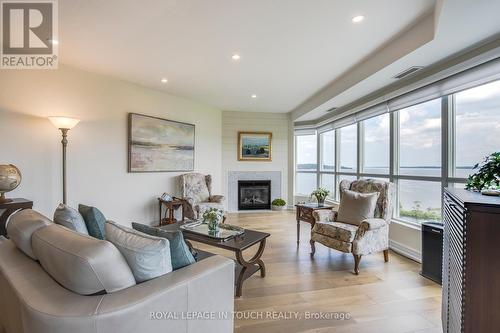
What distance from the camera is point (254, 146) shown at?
21.4 ft

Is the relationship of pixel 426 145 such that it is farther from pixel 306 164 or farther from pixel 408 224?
pixel 306 164

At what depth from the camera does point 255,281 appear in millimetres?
2682

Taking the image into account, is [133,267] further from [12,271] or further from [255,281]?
[255,281]

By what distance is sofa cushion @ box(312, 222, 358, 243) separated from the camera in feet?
9.55

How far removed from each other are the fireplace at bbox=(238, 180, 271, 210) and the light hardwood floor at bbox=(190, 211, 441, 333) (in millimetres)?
2990

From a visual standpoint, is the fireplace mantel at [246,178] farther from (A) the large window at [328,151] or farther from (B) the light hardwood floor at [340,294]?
(B) the light hardwood floor at [340,294]

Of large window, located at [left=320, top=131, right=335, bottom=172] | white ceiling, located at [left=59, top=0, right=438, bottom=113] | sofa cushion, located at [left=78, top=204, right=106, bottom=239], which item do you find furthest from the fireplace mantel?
sofa cushion, located at [left=78, top=204, right=106, bottom=239]

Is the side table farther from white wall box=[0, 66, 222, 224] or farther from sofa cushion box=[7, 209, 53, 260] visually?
sofa cushion box=[7, 209, 53, 260]

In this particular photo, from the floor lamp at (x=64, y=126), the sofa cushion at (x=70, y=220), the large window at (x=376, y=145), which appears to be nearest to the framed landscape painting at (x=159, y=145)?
the floor lamp at (x=64, y=126)

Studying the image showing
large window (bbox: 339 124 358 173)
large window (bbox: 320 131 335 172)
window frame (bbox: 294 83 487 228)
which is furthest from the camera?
large window (bbox: 320 131 335 172)

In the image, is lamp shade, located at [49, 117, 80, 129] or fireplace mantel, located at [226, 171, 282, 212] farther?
fireplace mantel, located at [226, 171, 282, 212]

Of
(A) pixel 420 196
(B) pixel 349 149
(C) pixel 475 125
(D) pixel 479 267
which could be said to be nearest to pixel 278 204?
(B) pixel 349 149

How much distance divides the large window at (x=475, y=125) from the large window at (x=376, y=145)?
3.69 ft

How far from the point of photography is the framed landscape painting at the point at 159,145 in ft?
14.4
